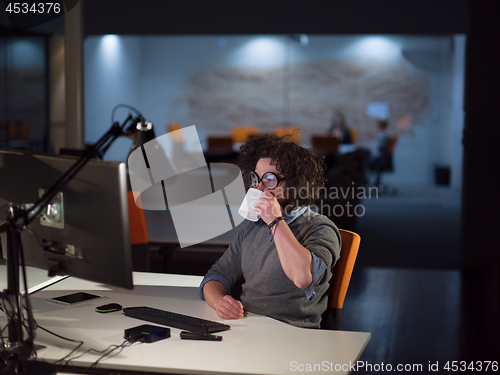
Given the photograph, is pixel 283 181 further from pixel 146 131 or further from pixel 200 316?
pixel 146 131

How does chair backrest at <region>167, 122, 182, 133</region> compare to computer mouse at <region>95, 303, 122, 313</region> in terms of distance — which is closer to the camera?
computer mouse at <region>95, 303, 122, 313</region>

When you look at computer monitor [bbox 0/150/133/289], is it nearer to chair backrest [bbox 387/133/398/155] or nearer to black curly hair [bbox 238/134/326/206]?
black curly hair [bbox 238/134/326/206]

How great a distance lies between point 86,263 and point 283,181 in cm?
68

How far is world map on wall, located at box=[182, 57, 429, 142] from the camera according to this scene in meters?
7.91

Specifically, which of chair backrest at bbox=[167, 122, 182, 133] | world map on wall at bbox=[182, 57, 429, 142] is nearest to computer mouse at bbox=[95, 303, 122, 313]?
chair backrest at bbox=[167, 122, 182, 133]

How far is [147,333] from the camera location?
1600mm

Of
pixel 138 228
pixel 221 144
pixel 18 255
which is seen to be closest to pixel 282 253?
pixel 18 255

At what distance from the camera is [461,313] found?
158 inches

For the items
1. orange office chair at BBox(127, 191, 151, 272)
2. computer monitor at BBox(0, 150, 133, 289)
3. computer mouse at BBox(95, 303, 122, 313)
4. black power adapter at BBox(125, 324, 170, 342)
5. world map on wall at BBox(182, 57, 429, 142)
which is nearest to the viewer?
computer monitor at BBox(0, 150, 133, 289)

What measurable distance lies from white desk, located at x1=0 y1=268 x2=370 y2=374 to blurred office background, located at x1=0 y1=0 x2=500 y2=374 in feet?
4.42

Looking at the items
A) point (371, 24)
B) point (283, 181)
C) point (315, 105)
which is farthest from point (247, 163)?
point (315, 105)

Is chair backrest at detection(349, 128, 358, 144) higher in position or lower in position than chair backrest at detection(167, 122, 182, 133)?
lower

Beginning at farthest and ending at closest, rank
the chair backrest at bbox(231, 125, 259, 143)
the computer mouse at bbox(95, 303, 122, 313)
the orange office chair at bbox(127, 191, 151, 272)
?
the chair backrest at bbox(231, 125, 259, 143)
the orange office chair at bbox(127, 191, 151, 272)
the computer mouse at bbox(95, 303, 122, 313)

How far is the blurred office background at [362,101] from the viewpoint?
430 centimetres
